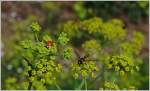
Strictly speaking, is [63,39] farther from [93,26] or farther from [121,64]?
[93,26]

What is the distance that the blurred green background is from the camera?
588cm

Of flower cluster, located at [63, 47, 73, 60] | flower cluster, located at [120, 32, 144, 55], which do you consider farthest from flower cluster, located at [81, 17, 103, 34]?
flower cluster, located at [63, 47, 73, 60]

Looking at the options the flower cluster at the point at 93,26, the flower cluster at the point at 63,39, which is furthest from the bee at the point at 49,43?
the flower cluster at the point at 93,26

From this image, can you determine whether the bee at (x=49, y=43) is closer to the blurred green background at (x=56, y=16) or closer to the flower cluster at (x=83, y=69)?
the flower cluster at (x=83, y=69)

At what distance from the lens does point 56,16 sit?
20.6 feet

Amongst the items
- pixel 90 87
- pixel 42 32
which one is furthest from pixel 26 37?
pixel 90 87

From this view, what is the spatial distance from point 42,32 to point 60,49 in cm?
75

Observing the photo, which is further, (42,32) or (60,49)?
(42,32)

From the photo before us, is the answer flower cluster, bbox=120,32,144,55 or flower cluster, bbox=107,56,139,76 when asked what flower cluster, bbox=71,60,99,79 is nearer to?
flower cluster, bbox=107,56,139,76

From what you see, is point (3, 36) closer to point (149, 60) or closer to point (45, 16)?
point (45, 16)

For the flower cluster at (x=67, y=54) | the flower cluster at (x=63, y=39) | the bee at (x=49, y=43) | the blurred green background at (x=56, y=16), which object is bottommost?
the flower cluster at (x=67, y=54)

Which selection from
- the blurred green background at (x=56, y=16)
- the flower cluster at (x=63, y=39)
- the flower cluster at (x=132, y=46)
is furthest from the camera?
the blurred green background at (x=56, y=16)

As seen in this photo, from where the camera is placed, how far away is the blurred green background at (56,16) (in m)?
Answer: 5.88

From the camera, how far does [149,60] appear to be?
19.2 feet
